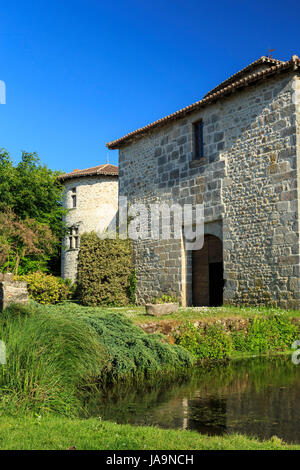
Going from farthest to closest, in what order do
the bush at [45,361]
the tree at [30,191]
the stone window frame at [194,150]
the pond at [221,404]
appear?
the tree at [30,191]
the stone window frame at [194,150]
the bush at [45,361]
the pond at [221,404]

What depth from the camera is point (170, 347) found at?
7941 mm

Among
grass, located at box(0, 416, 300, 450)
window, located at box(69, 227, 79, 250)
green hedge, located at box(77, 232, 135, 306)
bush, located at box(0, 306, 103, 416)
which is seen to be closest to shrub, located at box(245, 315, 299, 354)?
bush, located at box(0, 306, 103, 416)

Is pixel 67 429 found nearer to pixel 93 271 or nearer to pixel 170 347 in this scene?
pixel 170 347

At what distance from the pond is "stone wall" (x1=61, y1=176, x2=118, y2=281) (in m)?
20.2

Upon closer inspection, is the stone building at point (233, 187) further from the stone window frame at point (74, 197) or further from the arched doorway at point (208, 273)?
the stone window frame at point (74, 197)

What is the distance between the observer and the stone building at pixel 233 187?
1164 centimetres

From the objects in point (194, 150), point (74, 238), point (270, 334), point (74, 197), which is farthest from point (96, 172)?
point (270, 334)

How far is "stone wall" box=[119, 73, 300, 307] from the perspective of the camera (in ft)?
38.2

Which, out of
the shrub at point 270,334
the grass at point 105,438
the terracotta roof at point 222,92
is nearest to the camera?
the grass at point 105,438

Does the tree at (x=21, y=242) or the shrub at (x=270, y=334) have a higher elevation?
the tree at (x=21, y=242)

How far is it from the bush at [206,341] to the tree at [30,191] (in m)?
15.2

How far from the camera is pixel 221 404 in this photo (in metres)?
5.67

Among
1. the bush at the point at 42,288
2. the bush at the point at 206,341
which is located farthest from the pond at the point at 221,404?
the bush at the point at 42,288
